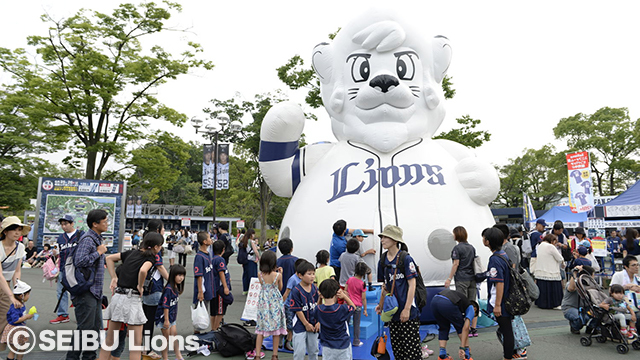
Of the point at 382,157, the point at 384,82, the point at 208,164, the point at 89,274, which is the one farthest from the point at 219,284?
the point at 208,164

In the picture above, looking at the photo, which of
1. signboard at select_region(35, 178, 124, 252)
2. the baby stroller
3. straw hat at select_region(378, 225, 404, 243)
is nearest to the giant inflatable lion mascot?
the baby stroller

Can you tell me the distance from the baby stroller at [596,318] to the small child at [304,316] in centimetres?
420

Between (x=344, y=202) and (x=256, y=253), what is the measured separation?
307 centimetres

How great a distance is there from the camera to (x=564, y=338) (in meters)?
6.58

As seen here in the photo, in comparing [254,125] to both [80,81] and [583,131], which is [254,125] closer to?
[80,81]

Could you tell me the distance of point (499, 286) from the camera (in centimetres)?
483

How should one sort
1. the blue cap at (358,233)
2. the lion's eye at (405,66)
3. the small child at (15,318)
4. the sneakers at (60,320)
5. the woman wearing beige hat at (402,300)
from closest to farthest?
1. the woman wearing beige hat at (402,300)
2. the small child at (15,318)
3. the blue cap at (358,233)
4. the sneakers at (60,320)
5. the lion's eye at (405,66)

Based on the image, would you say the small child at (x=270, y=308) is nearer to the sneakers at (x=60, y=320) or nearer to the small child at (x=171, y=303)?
the small child at (x=171, y=303)

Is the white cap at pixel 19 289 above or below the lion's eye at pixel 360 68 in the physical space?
below

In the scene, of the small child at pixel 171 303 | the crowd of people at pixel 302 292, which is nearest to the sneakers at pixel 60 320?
the crowd of people at pixel 302 292

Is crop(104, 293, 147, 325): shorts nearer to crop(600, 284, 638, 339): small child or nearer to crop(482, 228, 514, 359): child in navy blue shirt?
crop(482, 228, 514, 359): child in navy blue shirt

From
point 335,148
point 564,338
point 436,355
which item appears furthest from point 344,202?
point 564,338

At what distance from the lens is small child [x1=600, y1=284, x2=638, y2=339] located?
6.00 m

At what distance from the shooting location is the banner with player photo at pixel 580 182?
14.2 meters
